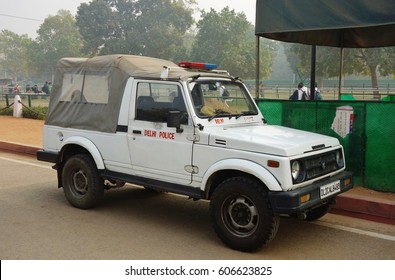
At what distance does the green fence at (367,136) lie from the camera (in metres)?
6.23

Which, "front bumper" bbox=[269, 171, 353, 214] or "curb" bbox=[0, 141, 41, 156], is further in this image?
"curb" bbox=[0, 141, 41, 156]

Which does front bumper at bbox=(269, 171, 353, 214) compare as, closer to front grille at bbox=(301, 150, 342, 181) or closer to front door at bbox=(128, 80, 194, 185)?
front grille at bbox=(301, 150, 342, 181)

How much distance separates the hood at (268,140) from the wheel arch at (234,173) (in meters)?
0.17

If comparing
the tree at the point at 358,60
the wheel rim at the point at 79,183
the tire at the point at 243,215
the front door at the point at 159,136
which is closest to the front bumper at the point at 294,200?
the tire at the point at 243,215

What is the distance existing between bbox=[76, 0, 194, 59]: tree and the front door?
61.8 metres

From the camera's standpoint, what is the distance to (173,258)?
4.27 metres

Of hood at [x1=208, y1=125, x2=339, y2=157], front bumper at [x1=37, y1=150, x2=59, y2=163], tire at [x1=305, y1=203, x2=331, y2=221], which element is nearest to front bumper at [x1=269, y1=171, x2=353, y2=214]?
hood at [x1=208, y1=125, x2=339, y2=157]

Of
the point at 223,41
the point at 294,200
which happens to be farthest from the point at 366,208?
the point at 223,41

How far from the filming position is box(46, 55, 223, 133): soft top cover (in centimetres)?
549

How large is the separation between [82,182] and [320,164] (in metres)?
Answer: 3.22

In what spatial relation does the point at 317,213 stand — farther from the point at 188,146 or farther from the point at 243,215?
the point at 188,146

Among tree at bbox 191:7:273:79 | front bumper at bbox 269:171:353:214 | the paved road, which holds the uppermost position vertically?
tree at bbox 191:7:273:79

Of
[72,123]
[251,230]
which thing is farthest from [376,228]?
[72,123]

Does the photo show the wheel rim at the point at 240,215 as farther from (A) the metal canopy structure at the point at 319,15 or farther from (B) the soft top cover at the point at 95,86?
(A) the metal canopy structure at the point at 319,15
